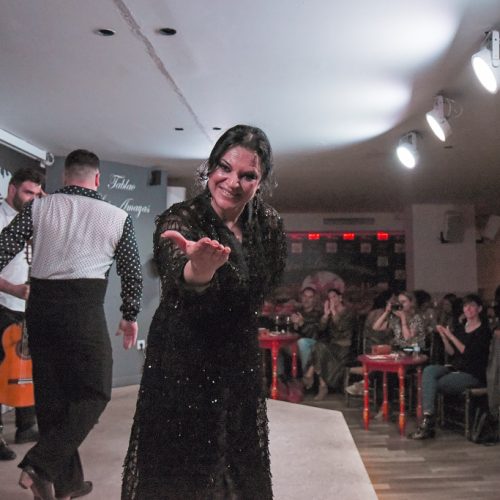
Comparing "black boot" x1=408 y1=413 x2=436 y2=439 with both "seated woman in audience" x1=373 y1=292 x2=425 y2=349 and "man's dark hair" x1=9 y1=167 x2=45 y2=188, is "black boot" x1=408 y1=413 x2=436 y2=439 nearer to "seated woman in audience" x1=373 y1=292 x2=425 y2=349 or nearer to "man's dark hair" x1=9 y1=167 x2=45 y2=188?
"seated woman in audience" x1=373 y1=292 x2=425 y2=349

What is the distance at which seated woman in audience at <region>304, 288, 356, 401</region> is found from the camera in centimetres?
602

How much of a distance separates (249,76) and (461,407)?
3.25 meters

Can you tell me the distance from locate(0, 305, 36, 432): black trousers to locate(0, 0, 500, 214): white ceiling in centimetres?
145

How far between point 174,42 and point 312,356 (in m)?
4.01

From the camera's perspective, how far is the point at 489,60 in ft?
9.53

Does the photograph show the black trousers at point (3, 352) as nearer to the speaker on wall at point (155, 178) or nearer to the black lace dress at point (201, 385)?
the black lace dress at point (201, 385)

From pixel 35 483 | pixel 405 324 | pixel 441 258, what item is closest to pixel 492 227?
pixel 441 258

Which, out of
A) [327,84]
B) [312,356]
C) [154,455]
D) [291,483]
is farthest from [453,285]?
[154,455]

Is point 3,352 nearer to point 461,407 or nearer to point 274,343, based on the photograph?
point 274,343

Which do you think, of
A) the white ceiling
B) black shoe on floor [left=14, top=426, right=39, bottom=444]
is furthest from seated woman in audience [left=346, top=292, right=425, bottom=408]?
black shoe on floor [left=14, top=426, right=39, bottom=444]

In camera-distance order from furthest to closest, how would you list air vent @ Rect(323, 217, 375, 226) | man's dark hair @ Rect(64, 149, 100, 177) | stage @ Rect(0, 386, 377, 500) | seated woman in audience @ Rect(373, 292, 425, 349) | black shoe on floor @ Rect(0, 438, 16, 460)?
air vent @ Rect(323, 217, 375, 226) → seated woman in audience @ Rect(373, 292, 425, 349) → black shoe on floor @ Rect(0, 438, 16, 460) → stage @ Rect(0, 386, 377, 500) → man's dark hair @ Rect(64, 149, 100, 177)

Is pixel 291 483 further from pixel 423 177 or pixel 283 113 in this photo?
pixel 423 177

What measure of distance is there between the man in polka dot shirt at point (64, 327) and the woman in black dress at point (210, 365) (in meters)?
0.86

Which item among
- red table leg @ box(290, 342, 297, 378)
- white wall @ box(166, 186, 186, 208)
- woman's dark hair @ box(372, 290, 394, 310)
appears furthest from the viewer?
white wall @ box(166, 186, 186, 208)
